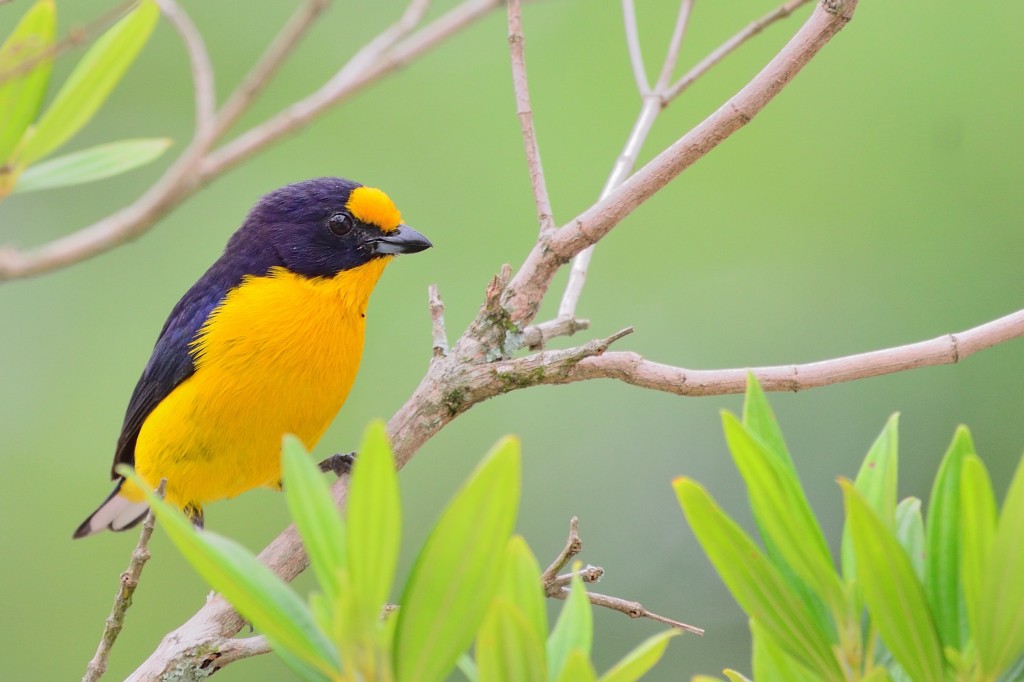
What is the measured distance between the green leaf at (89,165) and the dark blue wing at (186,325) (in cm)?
181

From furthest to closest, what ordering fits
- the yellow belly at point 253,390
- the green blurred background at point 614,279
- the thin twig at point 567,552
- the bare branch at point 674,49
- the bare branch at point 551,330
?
the green blurred background at point 614,279 < the yellow belly at point 253,390 < the bare branch at point 674,49 < the bare branch at point 551,330 < the thin twig at point 567,552

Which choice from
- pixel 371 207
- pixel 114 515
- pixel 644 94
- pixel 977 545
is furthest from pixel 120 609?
pixel 114 515

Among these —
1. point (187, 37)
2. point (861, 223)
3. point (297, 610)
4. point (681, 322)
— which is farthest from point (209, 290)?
point (861, 223)

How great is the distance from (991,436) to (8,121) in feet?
16.1

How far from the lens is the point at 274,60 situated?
0.92 meters

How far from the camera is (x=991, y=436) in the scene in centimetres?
519

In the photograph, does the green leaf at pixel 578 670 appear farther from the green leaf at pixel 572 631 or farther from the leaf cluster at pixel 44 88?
the leaf cluster at pixel 44 88

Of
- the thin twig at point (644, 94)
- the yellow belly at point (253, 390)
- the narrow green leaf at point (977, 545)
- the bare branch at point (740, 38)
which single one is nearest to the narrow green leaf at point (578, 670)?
the narrow green leaf at point (977, 545)

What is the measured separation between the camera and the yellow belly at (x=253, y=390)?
10.1 ft

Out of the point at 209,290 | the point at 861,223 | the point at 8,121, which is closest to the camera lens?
the point at 8,121

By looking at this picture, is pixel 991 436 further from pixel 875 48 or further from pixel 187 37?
pixel 187 37

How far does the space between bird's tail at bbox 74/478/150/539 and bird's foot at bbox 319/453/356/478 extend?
1.15 metres

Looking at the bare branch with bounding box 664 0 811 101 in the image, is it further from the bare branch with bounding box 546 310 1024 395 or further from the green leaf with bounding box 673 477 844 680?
the green leaf with bounding box 673 477 844 680

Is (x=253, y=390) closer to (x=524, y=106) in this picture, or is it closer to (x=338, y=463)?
(x=338, y=463)
